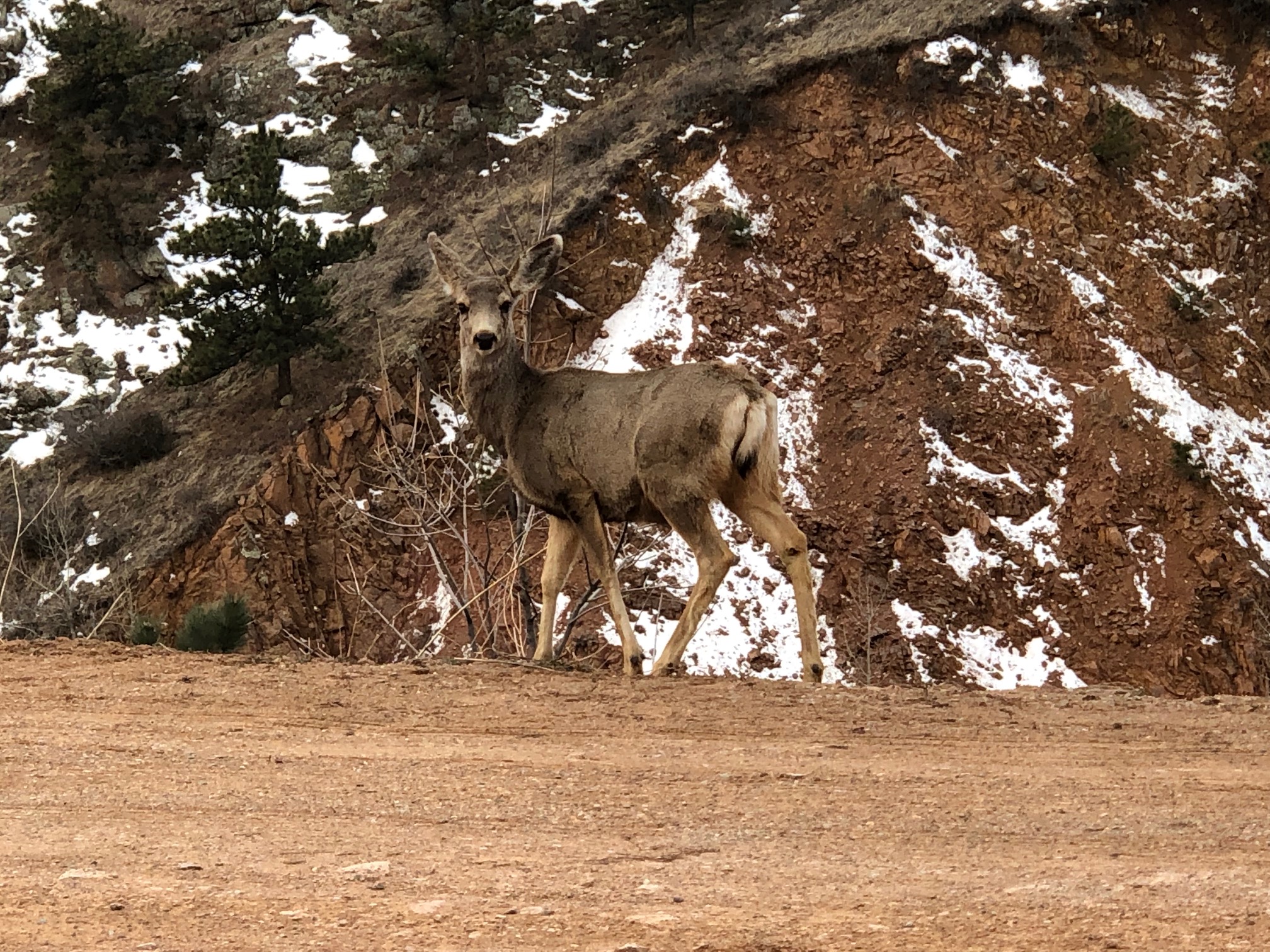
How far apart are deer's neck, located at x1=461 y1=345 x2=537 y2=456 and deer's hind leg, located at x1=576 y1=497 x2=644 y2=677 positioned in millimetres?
1037

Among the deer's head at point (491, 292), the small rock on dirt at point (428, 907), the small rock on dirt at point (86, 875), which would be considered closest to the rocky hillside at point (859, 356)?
the deer's head at point (491, 292)

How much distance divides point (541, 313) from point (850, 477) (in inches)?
303

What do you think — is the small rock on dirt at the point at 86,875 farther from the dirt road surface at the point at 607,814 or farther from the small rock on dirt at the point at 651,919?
the small rock on dirt at the point at 651,919

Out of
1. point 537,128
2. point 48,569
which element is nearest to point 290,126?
point 537,128

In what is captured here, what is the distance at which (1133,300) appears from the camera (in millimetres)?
31844

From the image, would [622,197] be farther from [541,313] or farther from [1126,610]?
[1126,610]

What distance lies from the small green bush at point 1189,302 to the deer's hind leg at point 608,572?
2451 centimetres

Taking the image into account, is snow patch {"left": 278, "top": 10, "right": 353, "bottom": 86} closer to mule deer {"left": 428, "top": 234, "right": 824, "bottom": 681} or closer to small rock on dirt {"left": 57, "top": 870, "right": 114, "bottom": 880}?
mule deer {"left": 428, "top": 234, "right": 824, "bottom": 681}

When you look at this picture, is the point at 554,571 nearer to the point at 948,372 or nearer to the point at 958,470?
the point at 958,470

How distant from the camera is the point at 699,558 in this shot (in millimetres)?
10164

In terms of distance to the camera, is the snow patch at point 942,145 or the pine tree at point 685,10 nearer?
the snow patch at point 942,145

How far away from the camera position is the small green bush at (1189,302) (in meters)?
31.8

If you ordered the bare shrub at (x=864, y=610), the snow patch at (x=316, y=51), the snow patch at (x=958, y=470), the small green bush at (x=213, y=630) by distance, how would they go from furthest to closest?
the snow patch at (x=316, y=51)
the snow patch at (x=958, y=470)
the bare shrub at (x=864, y=610)
the small green bush at (x=213, y=630)

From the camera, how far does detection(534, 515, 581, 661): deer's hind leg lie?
35.0ft
